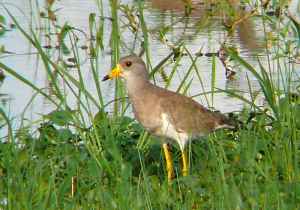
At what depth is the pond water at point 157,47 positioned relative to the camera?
27.1 ft

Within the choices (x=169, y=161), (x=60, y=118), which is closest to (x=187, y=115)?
(x=169, y=161)

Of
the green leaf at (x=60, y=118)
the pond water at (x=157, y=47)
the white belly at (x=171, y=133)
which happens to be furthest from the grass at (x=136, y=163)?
the pond water at (x=157, y=47)

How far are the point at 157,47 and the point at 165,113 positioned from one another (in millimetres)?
2576

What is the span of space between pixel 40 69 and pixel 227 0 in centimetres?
162

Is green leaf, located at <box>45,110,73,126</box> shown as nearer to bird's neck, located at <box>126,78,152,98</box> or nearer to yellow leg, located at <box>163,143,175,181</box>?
bird's neck, located at <box>126,78,152,98</box>

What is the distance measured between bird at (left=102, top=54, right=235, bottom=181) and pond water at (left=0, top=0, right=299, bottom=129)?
53 cm

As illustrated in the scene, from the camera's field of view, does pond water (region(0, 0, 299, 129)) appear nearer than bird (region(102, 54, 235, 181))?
No

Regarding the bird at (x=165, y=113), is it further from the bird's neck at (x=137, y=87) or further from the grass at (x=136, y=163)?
the grass at (x=136, y=163)

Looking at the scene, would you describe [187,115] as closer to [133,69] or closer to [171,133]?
[171,133]

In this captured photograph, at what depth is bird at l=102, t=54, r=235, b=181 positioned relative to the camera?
683 centimetres

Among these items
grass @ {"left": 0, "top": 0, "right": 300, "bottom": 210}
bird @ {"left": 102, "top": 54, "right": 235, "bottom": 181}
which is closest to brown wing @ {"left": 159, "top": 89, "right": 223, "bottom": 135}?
bird @ {"left": 102, "top": 54, "right": 235, "bottom": 181}

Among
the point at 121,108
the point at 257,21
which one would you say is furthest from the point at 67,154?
the point at 257,21

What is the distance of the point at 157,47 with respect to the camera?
942 cm

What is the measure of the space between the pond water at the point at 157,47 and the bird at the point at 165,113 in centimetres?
53
